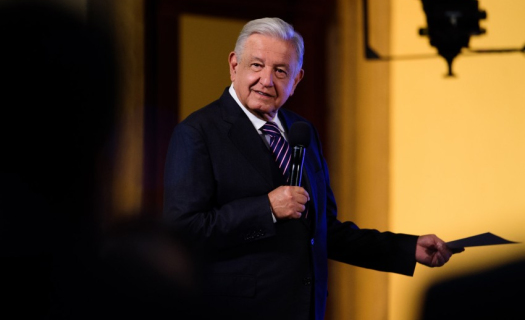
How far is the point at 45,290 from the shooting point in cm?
82

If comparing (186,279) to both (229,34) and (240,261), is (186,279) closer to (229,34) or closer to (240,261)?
(240,261)

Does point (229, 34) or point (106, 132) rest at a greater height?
point (229, 34)

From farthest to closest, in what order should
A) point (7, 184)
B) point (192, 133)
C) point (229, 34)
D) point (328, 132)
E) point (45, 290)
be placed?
point (328, 132) < point (229, 34) < point (7, 184) < point (192, 133) < point (45, 290)

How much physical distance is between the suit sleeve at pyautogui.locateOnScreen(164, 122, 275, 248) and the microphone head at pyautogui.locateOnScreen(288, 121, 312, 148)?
154mm

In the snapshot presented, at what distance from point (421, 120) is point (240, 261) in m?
1.96

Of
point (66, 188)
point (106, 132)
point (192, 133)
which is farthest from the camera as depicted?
point (106, 132)

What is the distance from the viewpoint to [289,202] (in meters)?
1.55

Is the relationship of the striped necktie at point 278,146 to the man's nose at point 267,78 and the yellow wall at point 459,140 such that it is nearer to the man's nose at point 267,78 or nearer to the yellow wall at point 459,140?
the man's nose at point 267,78

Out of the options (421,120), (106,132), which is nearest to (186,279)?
(106,132)

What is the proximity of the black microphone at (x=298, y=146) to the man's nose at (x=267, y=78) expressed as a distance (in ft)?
0.48

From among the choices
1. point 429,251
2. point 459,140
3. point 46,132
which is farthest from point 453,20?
point 46,132

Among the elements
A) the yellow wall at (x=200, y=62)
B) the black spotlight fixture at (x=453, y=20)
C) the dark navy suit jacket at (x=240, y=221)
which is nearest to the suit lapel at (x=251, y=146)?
the dark navy suit jacket at (x=240, y=221)

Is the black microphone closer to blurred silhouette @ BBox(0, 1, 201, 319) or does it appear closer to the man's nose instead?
the man's nose

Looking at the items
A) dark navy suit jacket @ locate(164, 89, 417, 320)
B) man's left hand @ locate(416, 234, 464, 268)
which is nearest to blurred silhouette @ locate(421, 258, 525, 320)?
man's left hand @ locate(416, 234, 464, 268)
